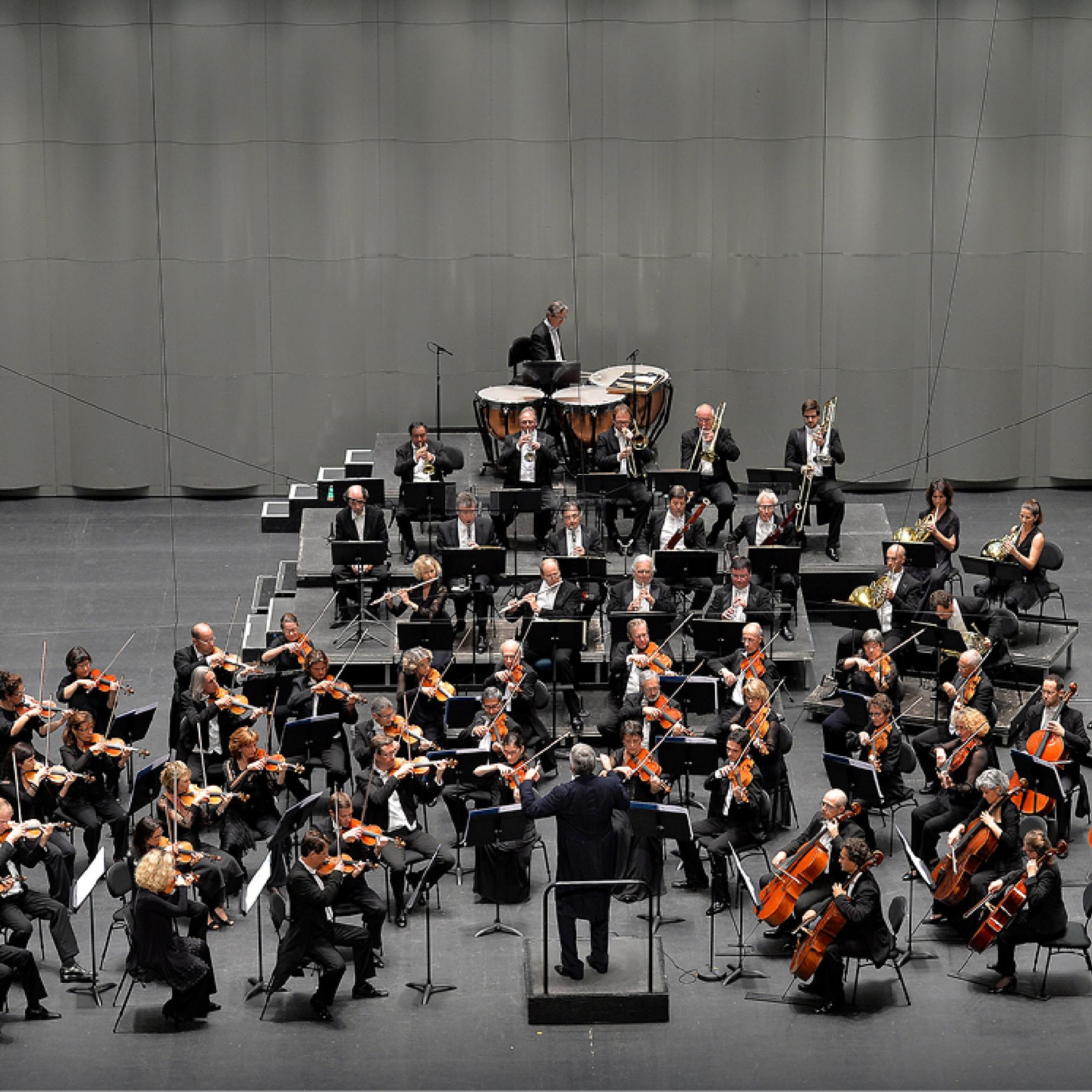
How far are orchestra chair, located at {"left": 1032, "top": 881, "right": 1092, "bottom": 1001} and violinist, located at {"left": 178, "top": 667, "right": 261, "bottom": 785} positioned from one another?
199 inches

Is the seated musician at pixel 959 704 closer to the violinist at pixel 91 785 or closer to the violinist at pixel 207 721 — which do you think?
the violinist at pixel 207 721

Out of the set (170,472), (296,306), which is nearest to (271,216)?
(296,306)

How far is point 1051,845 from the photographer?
37.3 feet

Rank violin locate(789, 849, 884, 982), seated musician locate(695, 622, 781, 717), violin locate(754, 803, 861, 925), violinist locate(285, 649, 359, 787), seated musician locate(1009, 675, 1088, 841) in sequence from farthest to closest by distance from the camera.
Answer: seated musician locate(695, 622, 781, 717) < violinist locate(285, 649, 359, 787) < seated musician locate(1009, 675, 1088, 841) < violin locate(754, 803, 861, 925) < violin locate(789, 849, 884, 982)

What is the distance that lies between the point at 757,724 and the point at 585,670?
269 centimetres

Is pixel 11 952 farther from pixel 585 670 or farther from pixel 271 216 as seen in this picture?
pixel 271 216

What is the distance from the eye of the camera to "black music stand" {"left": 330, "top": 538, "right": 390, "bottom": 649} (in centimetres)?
1462

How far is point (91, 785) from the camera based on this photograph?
39.7 feet

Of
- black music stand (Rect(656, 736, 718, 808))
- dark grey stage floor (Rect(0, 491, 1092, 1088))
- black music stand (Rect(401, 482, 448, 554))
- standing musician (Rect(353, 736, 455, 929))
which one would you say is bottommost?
dark grey stage floor (Rect(0, 491, 1092, 1088))

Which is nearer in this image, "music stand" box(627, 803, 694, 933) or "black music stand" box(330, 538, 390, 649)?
"music stand" box(627, 803, 694, 933)

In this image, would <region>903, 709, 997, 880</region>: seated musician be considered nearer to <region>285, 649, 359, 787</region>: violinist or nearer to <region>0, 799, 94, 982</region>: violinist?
<region>285, 649, 359, 787</region>: violinist

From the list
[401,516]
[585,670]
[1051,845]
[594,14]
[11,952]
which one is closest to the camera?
[11,952]

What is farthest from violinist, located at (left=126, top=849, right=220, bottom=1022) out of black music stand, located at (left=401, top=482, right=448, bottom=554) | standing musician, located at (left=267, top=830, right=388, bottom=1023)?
black music stand, located at (left=401, top=482, right=448, bottom=554)

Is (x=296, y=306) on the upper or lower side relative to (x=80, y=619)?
upper
